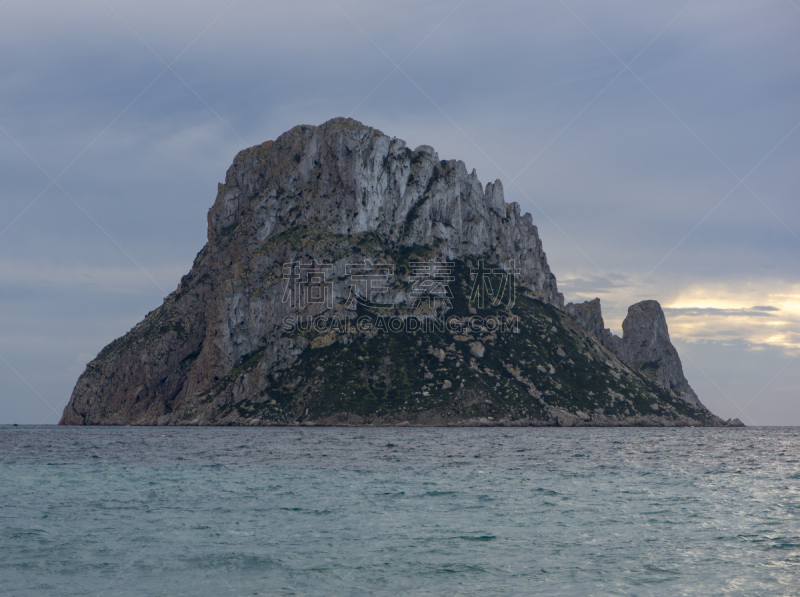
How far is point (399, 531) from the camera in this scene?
3369 cm

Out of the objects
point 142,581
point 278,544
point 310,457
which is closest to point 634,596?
point 278,544

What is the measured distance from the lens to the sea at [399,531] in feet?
81.0

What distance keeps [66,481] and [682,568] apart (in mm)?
Result: 49724

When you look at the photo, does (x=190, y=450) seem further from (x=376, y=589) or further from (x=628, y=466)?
(x=376, y=589)

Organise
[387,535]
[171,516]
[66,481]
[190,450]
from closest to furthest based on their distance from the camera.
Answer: [387,535] < [171,516] < [66,481] < [190,450]

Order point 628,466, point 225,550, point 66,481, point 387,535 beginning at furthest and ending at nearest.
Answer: point 628,466
point 66,481
point 387,535
point 225,550

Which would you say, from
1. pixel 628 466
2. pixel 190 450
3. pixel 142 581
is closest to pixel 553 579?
pixel 142 581

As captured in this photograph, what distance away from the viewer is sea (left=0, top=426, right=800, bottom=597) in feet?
81.0

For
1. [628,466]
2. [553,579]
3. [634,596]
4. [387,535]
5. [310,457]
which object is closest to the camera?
[634,596]

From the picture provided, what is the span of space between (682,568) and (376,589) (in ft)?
41.2

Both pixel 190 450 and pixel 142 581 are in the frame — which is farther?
pixel 190 450

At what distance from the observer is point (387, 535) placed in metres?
32.8

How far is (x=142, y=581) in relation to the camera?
24.9 metres

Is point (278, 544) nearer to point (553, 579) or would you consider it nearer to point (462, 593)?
point (462, 593)
